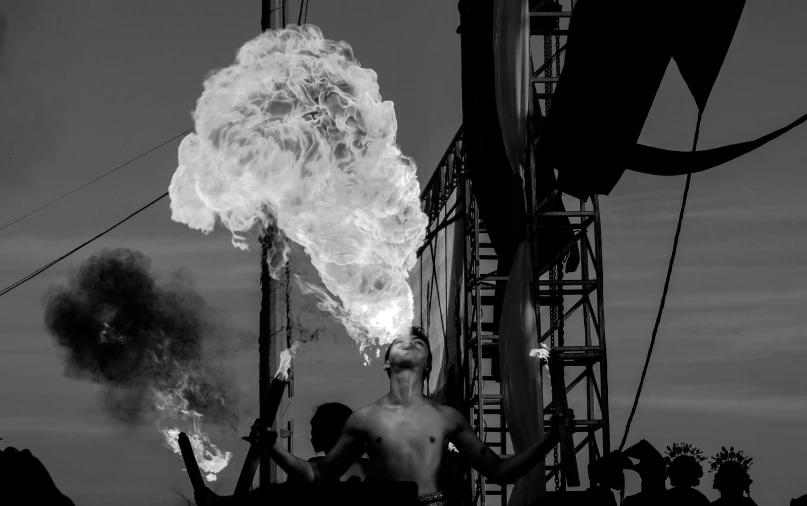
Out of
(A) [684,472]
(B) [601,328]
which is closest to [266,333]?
(B) [601,328]

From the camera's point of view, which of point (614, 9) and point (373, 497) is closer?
point (373, 497)

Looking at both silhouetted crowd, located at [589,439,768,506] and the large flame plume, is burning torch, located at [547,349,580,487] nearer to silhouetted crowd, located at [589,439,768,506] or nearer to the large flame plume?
silhouetted crowd, located at [589,439,768,506]

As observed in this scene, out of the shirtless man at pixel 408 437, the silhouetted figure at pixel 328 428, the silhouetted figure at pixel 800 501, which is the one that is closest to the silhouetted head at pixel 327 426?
the silhouetted figure at pixel 328 428

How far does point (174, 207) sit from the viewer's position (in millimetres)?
8711

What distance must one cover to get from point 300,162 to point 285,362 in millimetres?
2433

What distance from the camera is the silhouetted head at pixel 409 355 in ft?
19.5

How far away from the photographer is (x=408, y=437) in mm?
5773

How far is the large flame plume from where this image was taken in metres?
8.65

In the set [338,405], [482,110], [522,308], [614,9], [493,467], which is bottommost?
[493,467]

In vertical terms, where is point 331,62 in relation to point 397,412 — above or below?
above

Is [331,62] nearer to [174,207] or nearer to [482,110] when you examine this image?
[174,207]

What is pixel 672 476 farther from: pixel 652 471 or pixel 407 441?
pixel 407 441

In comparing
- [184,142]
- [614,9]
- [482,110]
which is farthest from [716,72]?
[482,110]

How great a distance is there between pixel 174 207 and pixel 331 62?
1.84 meters
